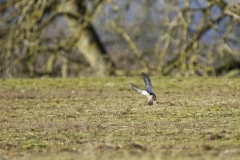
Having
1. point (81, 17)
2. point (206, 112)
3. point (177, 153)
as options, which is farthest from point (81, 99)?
point (81, 17)

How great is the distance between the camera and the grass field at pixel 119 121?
276 inches

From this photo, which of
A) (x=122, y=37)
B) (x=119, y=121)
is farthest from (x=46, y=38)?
(x=119, y=121)

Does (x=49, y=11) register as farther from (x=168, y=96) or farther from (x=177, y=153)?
(x=177, y=153)

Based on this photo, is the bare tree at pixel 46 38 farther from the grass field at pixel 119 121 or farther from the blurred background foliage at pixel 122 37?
the grass field at pixel 119 121

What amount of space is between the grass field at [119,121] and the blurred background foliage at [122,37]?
423 centimetres

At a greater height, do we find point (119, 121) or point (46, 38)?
point (46, 38)

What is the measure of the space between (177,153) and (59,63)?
2290cm

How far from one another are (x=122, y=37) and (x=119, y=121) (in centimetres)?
1381

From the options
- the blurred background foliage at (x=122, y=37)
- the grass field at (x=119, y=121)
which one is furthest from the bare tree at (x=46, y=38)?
the grass field at (x=119, y=121)

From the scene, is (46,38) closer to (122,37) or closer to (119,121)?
(122,37)

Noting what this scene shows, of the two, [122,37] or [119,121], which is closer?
[119,121]

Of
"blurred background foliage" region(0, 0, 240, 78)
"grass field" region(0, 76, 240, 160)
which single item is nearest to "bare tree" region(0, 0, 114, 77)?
"blurred background foliage" region(0, 0, 240, 78)

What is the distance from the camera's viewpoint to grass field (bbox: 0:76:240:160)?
7020mm

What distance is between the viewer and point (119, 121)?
375 inches
